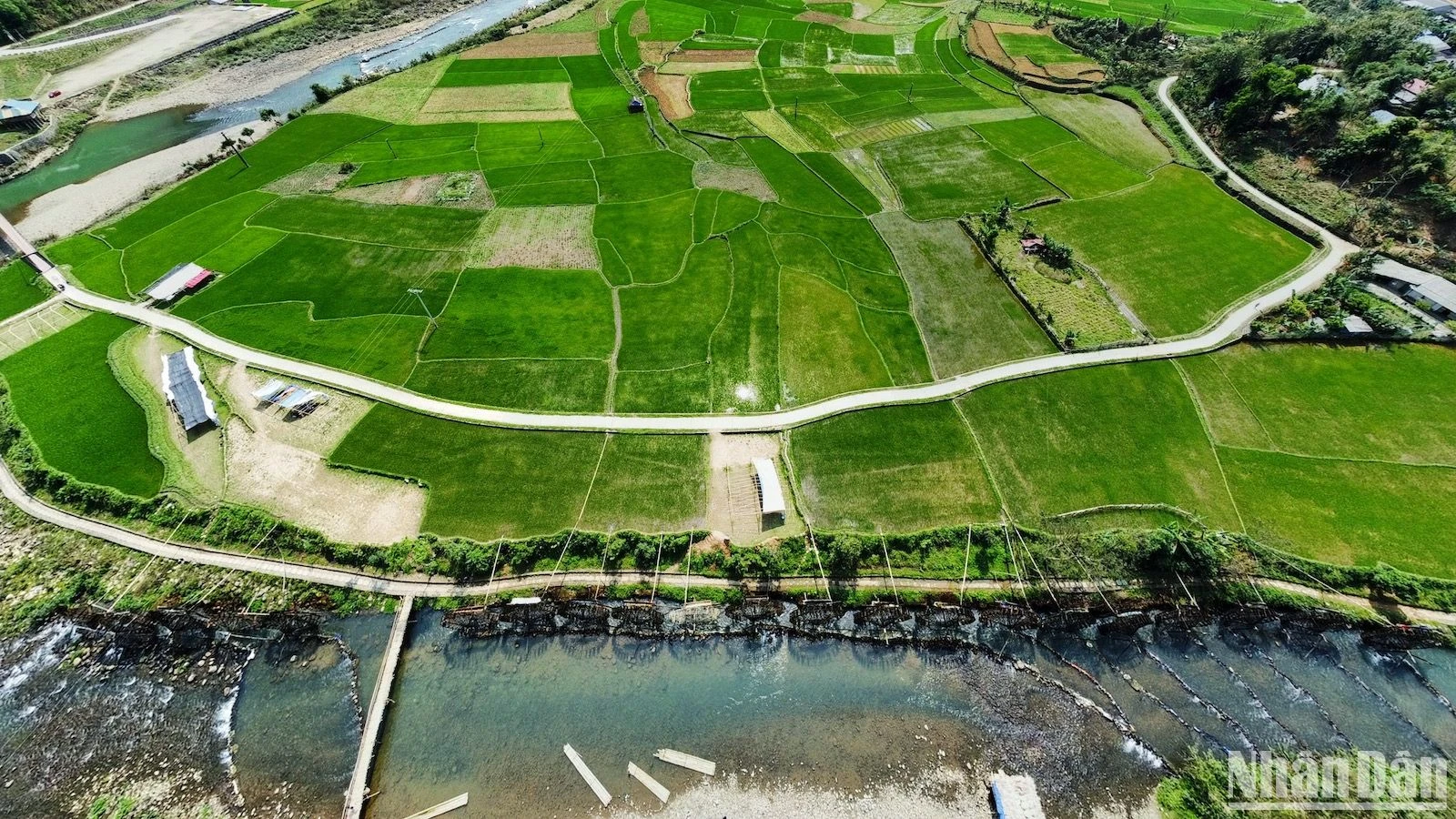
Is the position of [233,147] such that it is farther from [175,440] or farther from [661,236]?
[661,236]

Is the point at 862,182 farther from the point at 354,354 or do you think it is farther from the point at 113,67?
the point at 113,67

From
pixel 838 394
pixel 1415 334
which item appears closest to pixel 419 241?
pixel 838 394

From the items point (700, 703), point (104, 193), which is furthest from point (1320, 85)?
point (104, 193)

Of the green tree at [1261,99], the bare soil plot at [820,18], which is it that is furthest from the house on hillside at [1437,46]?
the bare soil plot at [820,18]

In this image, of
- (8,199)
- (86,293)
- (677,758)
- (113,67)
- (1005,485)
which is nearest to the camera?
(677,758)

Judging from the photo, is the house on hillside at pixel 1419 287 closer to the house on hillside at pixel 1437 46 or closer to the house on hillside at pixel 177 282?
the house on hillside at pixel 1437 46
